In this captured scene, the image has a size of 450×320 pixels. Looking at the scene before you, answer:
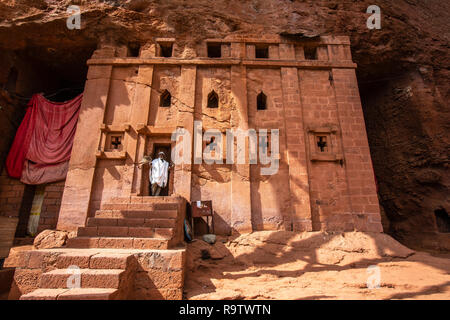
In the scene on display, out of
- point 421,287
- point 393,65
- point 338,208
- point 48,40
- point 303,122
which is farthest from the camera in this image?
point 393,65

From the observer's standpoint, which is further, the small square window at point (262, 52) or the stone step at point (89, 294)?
the small square window at point (262, 52)

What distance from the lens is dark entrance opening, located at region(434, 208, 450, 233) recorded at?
9.81 meters

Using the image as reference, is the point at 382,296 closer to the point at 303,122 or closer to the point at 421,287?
the point at 421,287

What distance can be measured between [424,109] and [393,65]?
2.47 metres

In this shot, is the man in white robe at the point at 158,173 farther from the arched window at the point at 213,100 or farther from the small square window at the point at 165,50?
the small square window at the point at 165,50

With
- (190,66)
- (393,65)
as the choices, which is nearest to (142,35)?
(190,66)

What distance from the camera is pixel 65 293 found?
3.21 metres

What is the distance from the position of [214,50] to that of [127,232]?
8523 mm

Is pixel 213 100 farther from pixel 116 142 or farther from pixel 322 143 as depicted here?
pixel 322 143

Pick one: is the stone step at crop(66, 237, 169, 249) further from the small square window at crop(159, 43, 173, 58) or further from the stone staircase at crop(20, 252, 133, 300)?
the small square window at crop(159, 43, 173, 58)

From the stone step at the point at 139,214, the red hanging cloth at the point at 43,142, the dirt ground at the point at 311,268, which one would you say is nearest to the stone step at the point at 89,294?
the dirt ground at the point at 311,268

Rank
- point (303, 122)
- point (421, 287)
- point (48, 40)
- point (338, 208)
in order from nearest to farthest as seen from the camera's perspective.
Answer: point (421, 287)
point (338, 208)
point (303, 122)
point (48, 40)

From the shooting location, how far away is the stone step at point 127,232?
530 centimetres

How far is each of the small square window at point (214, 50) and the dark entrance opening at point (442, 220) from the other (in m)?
11.4
